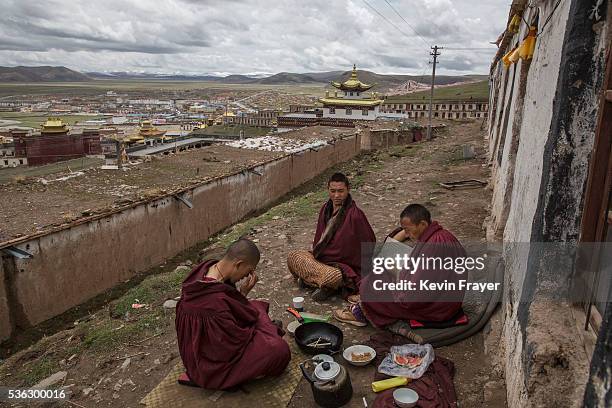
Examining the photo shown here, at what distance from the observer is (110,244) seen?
27.0ft

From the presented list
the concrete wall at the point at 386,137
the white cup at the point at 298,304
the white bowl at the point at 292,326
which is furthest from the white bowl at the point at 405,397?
the concrete wall at the point at 386,137

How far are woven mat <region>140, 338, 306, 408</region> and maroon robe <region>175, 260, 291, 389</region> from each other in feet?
0.31

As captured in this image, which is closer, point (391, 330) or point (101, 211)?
point (391, 330)

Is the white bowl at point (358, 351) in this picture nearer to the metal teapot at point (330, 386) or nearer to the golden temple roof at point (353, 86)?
the metal teapot at point (330, 386)

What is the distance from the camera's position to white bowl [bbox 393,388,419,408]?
2.86m

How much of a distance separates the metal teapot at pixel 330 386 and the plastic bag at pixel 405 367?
1.20 ft

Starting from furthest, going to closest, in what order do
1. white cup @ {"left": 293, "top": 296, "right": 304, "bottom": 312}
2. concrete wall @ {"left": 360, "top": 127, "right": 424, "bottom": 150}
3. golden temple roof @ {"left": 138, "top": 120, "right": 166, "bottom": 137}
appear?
1. golden temple roof @ {"left": 138, "top": 120, "right": 166, "bottom": 137}
2. concrete wall @ {"left": 360, "top": 127, "right": 424, "bottom": 150}
3. white cup @ {"left": 293, "top": 296, "right": 304, "bottom": 312}

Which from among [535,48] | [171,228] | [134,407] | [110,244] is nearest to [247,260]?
[134,407]

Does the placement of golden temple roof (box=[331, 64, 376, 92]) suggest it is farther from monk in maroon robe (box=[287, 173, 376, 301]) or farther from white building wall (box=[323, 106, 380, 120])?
monk in maroon robe (box=[287, 173, 376, 301])

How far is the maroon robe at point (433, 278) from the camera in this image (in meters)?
3.56

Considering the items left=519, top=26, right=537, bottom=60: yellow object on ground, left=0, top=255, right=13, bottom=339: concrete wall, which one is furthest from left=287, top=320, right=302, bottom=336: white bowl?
left=0, top=255, right=13, bottom=339: concrete wall

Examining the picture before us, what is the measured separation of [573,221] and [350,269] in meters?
2.61

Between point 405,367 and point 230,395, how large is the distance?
4.44 feet

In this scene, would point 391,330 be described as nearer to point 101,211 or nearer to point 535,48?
point 535,48
